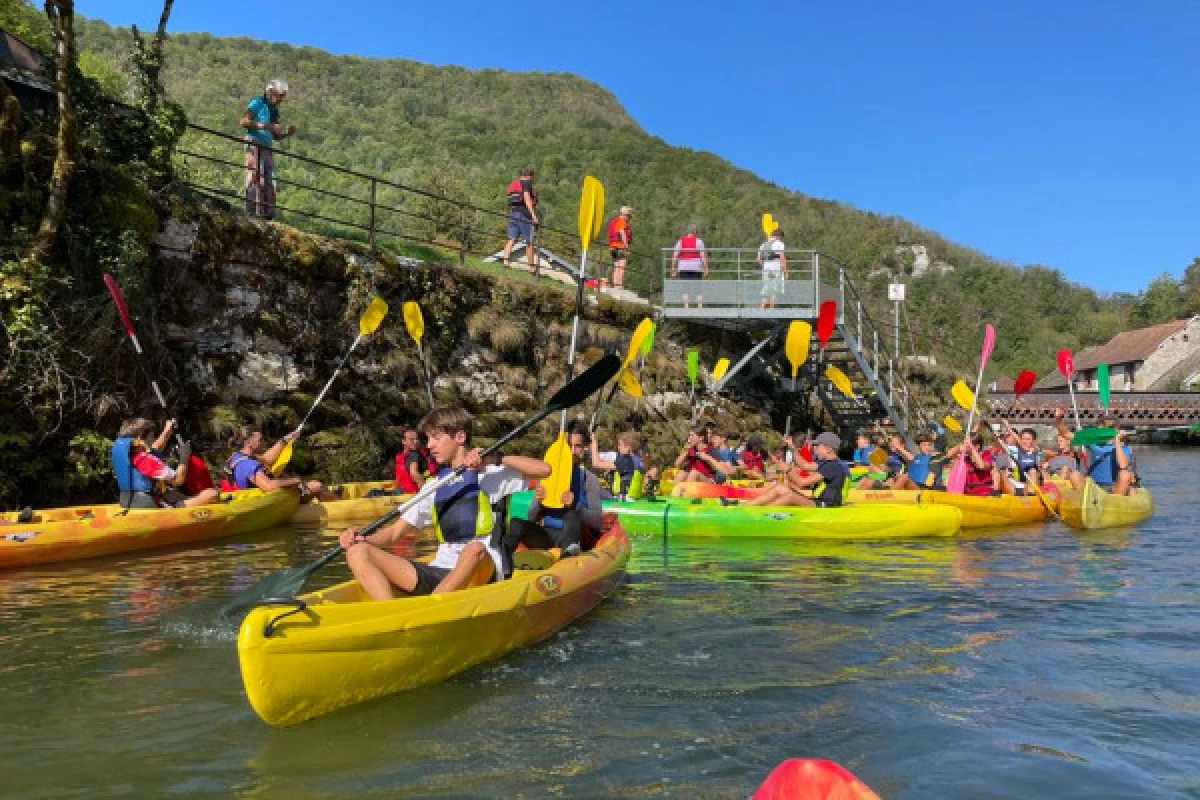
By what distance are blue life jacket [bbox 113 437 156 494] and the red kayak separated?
809 centimetres

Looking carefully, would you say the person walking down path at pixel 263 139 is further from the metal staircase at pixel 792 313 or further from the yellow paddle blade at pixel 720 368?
the yellow paddle blade at pixel 720 368

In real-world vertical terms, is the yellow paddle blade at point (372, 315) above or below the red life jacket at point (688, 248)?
below

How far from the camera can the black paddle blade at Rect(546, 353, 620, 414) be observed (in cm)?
620

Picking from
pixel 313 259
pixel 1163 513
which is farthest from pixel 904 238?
pixel 313 259

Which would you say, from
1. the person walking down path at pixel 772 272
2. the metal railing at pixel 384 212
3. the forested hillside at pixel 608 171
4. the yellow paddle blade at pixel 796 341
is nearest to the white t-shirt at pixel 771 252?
the person walking down path at pixel 772 272

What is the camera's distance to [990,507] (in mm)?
10711

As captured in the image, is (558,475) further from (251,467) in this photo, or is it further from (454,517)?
(251,467)

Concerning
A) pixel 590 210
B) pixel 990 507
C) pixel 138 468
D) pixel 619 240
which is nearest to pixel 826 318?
pixel 619 240

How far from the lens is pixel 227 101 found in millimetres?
62688

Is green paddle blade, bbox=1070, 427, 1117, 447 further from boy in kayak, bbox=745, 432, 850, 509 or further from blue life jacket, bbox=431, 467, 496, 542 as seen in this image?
blue life jacket, bbox=431, 467, 496, 542

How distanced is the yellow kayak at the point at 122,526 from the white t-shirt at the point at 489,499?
4.27 m

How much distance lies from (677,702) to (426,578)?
1.49m

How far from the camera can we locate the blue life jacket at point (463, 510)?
5086mm

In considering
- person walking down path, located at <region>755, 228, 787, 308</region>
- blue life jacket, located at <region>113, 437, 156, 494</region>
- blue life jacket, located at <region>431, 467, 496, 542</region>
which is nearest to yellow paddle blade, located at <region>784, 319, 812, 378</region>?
person walking down path, located at <region>755, 228, 787, 308</region>
